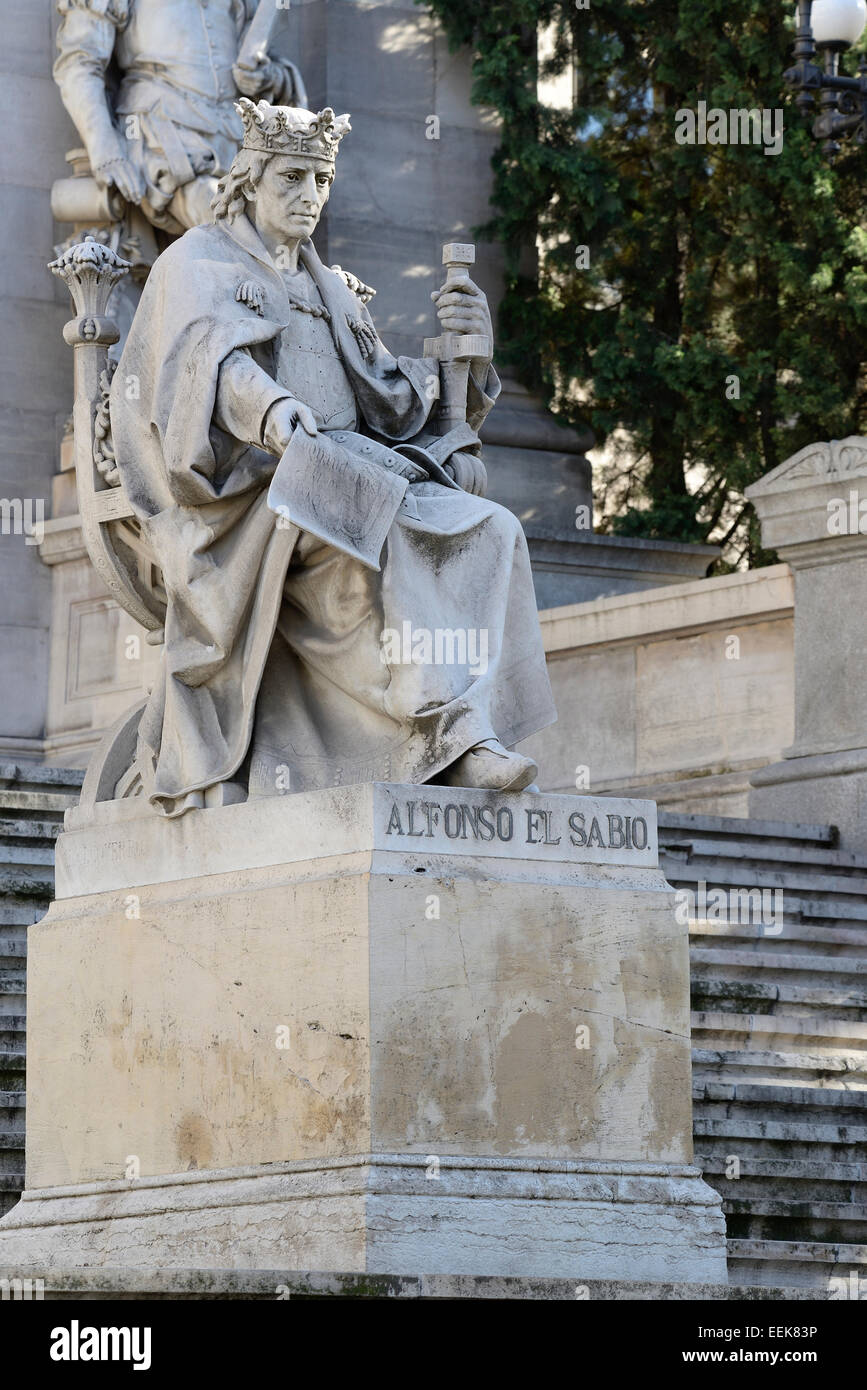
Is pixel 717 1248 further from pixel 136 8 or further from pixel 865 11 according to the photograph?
pixel 136 8

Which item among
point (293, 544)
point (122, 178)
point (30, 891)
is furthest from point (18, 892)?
point (122, 178)

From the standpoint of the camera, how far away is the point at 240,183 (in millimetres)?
9086

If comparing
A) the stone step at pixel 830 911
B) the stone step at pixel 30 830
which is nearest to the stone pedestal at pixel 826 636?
the stone step at pixel 830 911

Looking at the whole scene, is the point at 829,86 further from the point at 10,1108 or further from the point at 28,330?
the point at 10,1108

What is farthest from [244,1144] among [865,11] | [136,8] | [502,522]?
[136,8]

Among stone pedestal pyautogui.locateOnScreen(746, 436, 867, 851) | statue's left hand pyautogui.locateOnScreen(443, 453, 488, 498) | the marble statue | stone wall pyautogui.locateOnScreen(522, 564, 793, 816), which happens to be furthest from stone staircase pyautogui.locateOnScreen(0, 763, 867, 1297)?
the marble statue

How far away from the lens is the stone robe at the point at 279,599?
8430 millimetres

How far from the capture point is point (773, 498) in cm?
1488

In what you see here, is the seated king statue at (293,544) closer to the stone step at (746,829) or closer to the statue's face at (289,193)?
the statue's face at (289,193)

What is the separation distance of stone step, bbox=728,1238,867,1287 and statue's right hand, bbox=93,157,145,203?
9.46 meters

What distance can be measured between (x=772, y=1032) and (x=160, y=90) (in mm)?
8371

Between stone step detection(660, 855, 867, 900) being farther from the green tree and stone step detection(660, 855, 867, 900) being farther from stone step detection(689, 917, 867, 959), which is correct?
the green tree
